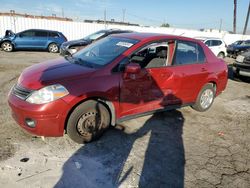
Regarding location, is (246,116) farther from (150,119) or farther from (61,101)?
(61,101)

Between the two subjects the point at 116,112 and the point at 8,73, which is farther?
the point at 8,73

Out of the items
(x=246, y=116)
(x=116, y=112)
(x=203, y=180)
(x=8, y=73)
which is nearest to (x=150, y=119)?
(x=116, y=112)

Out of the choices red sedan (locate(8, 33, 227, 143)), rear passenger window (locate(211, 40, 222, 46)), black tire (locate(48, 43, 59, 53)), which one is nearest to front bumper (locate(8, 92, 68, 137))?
red sedan (locate(8, 33, 227, 143))

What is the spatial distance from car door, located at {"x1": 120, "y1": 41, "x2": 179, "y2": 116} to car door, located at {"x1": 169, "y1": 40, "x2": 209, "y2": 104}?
0.64 feet

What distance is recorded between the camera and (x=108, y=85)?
Answer: 3711mm

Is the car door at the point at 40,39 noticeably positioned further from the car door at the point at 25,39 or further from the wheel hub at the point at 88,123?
the wheel hub at the point at 88,123

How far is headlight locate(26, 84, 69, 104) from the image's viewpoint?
3.34 m

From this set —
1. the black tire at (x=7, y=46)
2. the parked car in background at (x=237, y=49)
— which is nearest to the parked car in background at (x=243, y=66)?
the parked car in background at (x=237, y=49)

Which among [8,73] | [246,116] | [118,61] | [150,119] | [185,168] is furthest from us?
[8,73]

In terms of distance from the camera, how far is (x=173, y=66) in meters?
4.63

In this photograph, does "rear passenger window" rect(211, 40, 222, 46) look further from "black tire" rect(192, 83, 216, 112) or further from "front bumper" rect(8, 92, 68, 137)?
"front bumper" rect(8, 92, 68, 137)

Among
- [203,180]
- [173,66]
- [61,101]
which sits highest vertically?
[173,66]

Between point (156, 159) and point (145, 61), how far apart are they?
1.84m

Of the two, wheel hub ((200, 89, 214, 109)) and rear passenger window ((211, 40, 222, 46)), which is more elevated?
rear passenger window ((211, 40, 222, 46))
